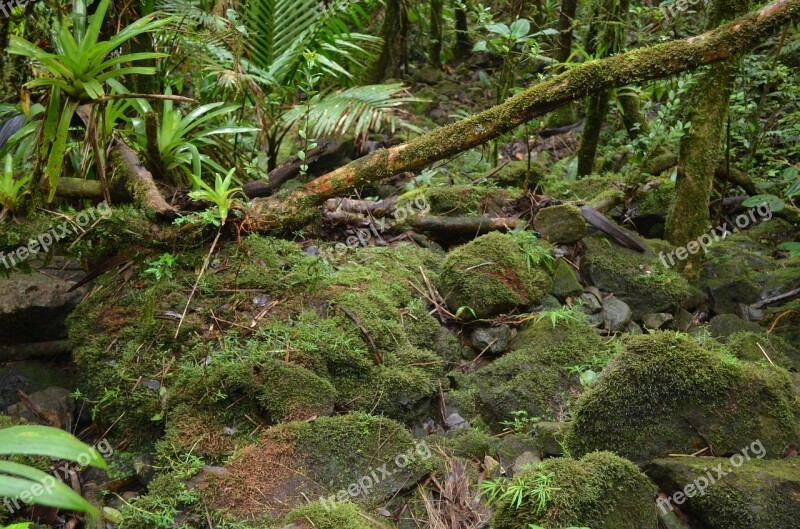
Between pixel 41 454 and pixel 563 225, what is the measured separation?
3653mm

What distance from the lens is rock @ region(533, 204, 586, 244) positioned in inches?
179

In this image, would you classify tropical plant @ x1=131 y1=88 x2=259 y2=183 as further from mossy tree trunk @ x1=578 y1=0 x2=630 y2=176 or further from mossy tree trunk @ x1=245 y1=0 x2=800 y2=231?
mossy tree trunk @ x1=578 y1=0 x2=630 y2=176

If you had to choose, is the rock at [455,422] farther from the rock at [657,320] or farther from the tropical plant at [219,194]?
the tropical plant at [219,194]

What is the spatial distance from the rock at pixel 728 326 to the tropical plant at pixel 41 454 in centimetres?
365

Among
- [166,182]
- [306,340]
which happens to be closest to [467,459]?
[306,340]

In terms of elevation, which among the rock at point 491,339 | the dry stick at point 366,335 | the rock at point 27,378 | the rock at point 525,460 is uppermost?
the dry stick at point 366,335

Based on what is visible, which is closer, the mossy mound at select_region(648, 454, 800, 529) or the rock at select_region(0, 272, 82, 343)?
the mossy mound at select_region(648, 454, 800, 529)

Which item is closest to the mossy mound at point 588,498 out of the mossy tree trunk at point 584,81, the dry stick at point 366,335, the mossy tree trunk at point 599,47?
the dry stick at point 366,335

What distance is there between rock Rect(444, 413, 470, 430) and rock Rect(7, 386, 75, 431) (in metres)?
1.99

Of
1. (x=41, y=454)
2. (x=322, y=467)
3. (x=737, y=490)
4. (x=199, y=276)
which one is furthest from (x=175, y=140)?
(x=737, y=490)

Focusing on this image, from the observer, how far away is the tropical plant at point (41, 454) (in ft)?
5.26

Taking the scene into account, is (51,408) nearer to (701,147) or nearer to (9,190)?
(9,190)

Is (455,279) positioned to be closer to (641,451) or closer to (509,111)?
(509,111)

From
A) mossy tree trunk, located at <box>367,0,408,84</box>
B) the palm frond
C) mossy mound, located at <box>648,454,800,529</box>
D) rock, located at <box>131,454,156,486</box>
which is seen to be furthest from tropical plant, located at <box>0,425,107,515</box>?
mossy tree trunk, located at <box>367,0,408,84</box>
